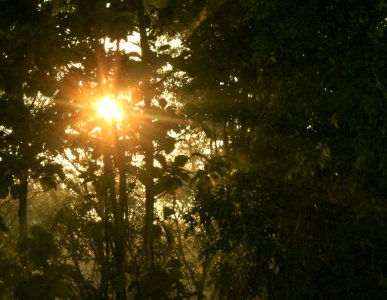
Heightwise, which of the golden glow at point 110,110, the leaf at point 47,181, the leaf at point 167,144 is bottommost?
the leaf at point 47,181

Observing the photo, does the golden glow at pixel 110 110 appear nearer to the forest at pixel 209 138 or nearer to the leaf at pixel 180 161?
the forest at pixel 209 138

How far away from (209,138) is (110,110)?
2380mm

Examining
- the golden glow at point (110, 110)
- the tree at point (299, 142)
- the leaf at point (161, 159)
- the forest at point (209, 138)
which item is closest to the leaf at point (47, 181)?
the forest at point (209, 138)

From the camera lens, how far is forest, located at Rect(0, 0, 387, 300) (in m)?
2.71

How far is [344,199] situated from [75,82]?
5271mm

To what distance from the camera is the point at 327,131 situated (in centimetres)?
657

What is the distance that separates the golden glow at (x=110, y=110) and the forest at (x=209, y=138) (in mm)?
12

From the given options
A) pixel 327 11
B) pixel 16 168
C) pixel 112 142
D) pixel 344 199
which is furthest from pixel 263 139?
pixel 16 168

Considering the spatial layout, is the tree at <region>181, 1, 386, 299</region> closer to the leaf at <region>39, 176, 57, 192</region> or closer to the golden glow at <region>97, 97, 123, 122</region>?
the golden glow at <region>97, 97, 123, 122</region>

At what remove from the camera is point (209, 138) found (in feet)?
16.6

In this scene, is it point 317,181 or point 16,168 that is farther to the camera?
point 317,181

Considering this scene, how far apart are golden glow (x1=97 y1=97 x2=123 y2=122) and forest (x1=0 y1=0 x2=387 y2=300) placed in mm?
12

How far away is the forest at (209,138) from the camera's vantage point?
2.71 meters

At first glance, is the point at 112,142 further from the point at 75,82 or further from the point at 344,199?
the point at 344,199
